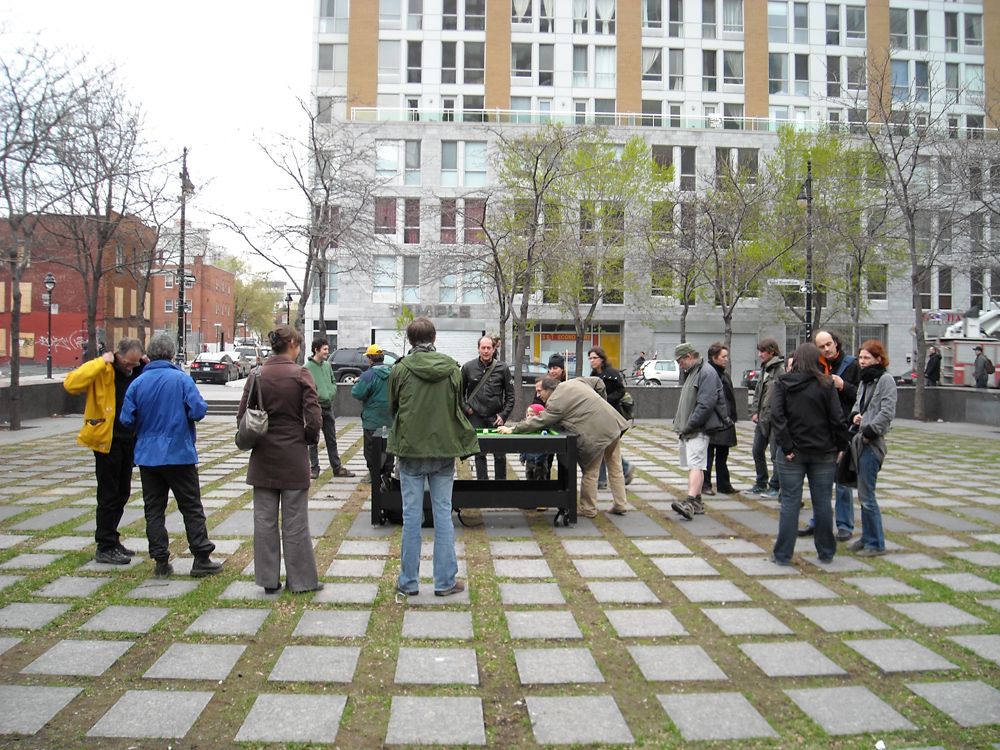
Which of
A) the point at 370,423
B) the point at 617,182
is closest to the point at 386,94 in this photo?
the point at 617,182

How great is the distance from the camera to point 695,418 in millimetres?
7938

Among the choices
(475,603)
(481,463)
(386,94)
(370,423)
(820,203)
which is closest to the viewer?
(475,603)

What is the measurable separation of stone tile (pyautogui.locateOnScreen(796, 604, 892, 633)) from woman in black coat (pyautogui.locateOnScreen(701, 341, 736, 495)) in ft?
11.7

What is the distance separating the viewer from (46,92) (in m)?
12.0

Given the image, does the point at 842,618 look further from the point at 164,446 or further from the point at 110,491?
the point at 110,491

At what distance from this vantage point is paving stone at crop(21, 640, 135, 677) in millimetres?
4004

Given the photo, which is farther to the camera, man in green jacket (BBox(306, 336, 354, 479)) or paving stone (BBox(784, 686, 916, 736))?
man in green jacket (BBox(306, 336, 354, 479))

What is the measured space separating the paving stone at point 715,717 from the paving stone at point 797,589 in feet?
5.92

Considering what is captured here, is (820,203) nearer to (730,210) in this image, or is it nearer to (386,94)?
(730,210)

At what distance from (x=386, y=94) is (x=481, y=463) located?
3985 cm

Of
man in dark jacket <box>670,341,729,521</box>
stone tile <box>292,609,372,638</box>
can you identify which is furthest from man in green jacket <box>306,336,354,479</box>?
stone tile <box>292,609,372,638</box>

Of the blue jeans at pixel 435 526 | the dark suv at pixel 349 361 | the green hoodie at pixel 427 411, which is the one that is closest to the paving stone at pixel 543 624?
the blue jeans at pixel 435 526

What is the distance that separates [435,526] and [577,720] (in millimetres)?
1898

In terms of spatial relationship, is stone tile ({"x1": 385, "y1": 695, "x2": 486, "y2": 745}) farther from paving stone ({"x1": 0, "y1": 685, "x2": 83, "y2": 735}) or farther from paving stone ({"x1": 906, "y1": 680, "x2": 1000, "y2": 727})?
paving stone ({"x1": 906, "y1": 680, "x2": 1000, "y2": 727})
